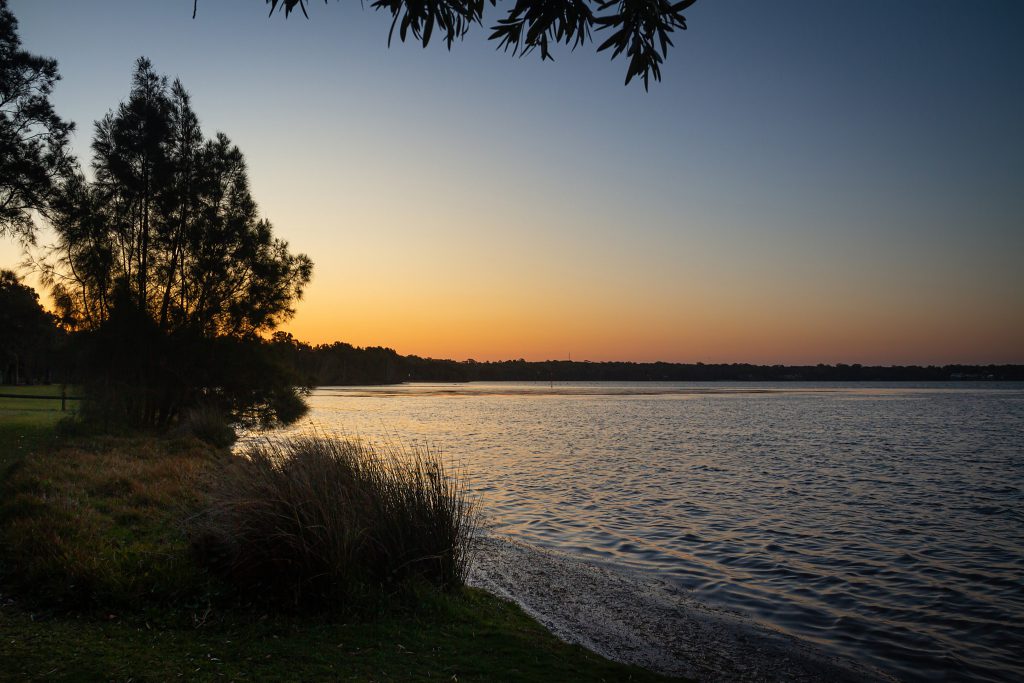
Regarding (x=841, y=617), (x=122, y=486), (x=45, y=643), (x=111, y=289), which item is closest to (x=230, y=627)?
(x=45, y=643)

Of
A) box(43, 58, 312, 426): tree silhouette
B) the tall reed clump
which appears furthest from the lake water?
box(43, 58, 312, 426): tree silhouette

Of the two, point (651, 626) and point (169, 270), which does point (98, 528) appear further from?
point (169, 270)

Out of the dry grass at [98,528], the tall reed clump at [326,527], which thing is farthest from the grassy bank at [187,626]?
the tall reed clump at [326,527]

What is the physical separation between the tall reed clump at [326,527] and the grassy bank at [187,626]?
31 centimetres

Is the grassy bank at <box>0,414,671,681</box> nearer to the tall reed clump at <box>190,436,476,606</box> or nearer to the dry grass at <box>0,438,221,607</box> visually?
the dry grass at <box>0,438,221,607</box>

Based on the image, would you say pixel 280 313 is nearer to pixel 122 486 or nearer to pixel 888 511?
pixel 122 486

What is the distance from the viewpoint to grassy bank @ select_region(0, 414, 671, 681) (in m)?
5.84

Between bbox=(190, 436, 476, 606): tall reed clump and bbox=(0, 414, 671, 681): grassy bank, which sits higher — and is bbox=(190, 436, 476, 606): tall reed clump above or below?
above

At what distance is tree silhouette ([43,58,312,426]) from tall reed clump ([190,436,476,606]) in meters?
21.1

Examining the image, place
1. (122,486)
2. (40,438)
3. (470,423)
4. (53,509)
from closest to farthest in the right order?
(53,509) < (122,486) < (40,438) < (470,423)

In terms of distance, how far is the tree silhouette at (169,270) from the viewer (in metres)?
26.7

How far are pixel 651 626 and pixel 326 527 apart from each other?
5126 mm

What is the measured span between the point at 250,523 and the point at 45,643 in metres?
2.37

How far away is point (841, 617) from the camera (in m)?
10.1
